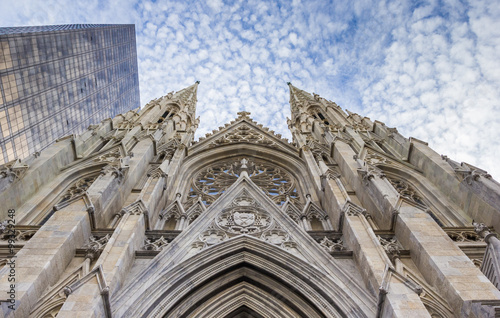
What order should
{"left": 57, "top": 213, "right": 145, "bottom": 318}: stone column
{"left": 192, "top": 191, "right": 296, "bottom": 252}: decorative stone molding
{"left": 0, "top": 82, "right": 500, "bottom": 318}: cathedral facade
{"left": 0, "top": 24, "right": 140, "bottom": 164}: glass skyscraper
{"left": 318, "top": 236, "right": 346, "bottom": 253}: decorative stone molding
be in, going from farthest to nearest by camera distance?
{"left": 0, "top": 24, "right": 140, "bottom": 164}: glass skyscraper → {"left": 192, "top": 191, "right": 296, "bottom": 252}: decorative stone molding → {"left": 318, "top": 236, "right": 346, "bottom": 253}: decorative stone molding → {"left": 0, "top": 82, "right": 500, "bottom": 318}: cathedral facade → {"left": 57, "top": 213, "right": 145, "bottom": 318}: stone column

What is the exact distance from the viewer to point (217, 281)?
31.8ft

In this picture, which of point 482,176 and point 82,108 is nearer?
point 482,176

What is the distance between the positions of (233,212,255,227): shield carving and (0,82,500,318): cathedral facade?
0.11 ft

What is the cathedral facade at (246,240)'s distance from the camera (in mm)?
7828

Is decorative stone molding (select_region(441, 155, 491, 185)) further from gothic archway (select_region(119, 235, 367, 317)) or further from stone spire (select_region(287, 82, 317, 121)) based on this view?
→ stone spire (select_region(287, 82, 317, 121))

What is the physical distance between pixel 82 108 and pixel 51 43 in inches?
424

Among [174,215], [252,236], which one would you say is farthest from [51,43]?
[252,236]

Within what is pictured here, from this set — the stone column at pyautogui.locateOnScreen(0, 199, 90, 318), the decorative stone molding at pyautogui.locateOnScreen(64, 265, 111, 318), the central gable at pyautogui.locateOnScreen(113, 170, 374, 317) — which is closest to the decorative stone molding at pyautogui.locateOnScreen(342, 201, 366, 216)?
the central gable at pyautogui.locateOnScreen(113, 170, 374, 317)

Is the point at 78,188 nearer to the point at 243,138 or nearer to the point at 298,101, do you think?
the point at 243,138

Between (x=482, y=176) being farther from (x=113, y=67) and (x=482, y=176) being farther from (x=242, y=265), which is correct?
(x=113, y=67)

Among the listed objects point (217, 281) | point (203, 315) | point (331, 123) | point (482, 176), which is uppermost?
point (331, 123)

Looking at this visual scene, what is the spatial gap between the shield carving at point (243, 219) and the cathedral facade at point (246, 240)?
1.3 inches

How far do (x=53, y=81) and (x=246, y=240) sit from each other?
34.4 metres

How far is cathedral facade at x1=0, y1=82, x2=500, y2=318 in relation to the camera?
308 inches
